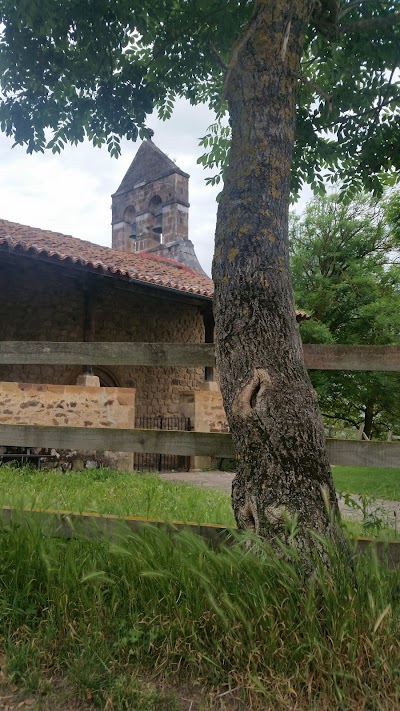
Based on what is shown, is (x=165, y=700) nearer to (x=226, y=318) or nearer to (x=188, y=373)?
(x=226, y=318)

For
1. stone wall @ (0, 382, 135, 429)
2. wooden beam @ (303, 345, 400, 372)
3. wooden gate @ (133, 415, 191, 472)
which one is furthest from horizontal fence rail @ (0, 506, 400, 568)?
wooden gate @ (133, 415, 191, 472)

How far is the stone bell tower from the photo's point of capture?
17.6 m

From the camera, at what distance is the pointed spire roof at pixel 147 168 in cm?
1791

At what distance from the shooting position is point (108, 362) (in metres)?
3.06

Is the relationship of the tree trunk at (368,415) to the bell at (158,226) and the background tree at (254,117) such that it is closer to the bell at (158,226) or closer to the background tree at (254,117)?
the bell at (158,226)

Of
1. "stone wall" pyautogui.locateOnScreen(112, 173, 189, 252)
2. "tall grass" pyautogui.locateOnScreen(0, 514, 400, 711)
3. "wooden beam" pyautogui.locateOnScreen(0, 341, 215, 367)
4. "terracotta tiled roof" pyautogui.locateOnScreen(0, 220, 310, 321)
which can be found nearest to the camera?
"tall grass" pyautogui.locateOnScreen(0, 514, 400, 711)

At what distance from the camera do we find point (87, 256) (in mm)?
11031

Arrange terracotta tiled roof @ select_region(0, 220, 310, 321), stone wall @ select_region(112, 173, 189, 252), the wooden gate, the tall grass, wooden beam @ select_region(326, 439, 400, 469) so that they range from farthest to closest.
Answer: stone wall @ select_region(112, 173, 189, 252) → the wooden gate → terracotta tiled roof @ select_region(0, 220, 310, 321) → wooden beam @ select_region(326, 439, 400, 469) → the tall grass

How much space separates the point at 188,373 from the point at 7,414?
577cm

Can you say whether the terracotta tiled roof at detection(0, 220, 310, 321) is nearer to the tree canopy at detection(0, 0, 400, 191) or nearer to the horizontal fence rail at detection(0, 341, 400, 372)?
the tree canopy at detection(0, 0, 400, 191)

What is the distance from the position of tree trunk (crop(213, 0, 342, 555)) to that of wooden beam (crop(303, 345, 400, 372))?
449 mm

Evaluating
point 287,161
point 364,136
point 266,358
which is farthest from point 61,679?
point 364,136

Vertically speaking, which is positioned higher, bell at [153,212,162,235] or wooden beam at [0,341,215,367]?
bell at [153,212,162,235]

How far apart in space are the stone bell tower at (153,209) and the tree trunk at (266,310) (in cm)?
1487
